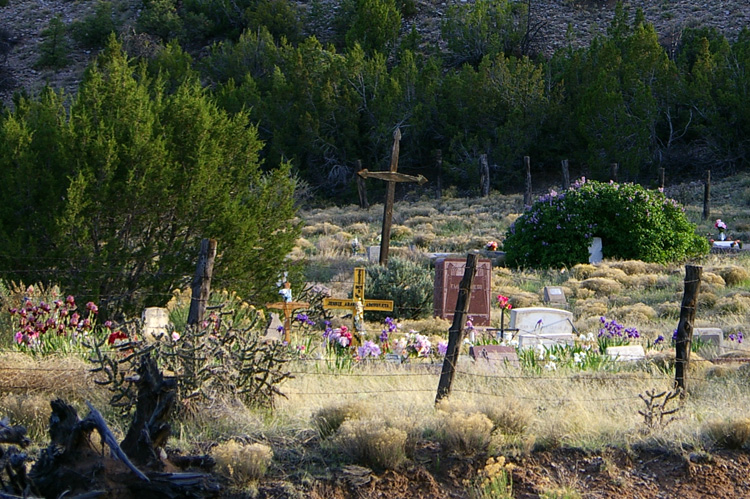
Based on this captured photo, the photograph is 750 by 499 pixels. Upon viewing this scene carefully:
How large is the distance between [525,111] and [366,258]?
61.3 feet

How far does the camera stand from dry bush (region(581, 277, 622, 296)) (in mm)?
17156

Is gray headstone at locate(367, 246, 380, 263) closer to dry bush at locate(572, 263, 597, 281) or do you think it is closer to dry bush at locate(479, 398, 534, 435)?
dry bush at locate(572, 263, 597, 281)

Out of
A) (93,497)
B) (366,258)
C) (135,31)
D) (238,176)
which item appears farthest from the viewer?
(135,31)

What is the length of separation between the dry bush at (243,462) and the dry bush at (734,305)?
11011 millimetres

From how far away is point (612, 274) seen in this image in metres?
18.7

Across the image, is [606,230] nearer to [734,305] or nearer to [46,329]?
[734,305]

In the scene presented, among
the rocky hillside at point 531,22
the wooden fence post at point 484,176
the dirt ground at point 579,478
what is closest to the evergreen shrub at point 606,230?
the wooden fence post at point 484,176

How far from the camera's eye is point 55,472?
5234mm

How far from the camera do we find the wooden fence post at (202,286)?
7.62 metres

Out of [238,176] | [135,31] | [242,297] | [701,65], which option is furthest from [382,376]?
[135,31]

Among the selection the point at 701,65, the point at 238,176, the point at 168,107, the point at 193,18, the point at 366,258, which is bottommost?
the point at 366,258

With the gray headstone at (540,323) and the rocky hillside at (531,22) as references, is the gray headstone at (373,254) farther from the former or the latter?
the rocky hillside at (531,22)

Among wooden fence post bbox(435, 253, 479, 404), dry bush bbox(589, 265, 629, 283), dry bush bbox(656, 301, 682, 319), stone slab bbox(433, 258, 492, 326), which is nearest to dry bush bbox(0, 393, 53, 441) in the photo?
wooden fence post bbox(435, 253, 479, 404)

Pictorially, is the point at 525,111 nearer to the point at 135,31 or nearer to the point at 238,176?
the point at 238,176
